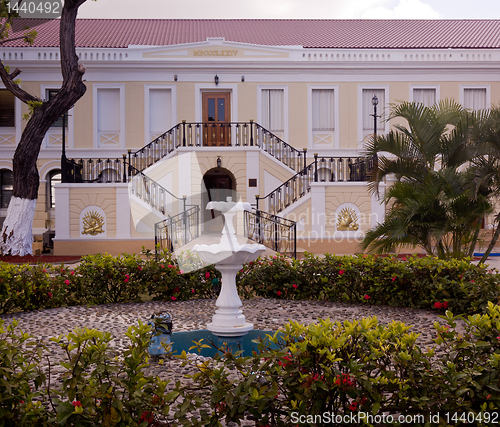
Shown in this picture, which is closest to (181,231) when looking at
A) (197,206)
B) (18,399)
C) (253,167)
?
(197,206)

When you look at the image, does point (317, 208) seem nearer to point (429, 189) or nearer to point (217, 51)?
point (217, 51)

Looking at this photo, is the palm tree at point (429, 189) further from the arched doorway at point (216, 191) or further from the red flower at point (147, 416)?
the arched doorway at point (216, 191)

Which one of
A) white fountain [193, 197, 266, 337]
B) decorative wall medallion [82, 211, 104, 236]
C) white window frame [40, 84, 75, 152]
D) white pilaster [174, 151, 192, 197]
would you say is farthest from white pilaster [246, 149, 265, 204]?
white fountain [193, 197, 266, 337]

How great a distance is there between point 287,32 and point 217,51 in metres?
5.93

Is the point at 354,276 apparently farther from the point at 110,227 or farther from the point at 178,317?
the point at 110,227

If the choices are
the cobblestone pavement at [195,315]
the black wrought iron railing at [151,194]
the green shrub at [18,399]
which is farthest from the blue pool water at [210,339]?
the black wrought iron railing at [151,194]

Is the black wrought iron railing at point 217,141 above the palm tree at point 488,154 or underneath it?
above

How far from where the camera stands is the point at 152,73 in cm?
2194

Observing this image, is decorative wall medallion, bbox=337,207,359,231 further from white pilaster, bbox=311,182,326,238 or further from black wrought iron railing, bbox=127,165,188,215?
black wrought iron railing, bbox=127,165,188,215

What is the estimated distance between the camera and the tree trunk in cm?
1681

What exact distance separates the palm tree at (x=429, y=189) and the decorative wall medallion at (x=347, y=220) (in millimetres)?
7591

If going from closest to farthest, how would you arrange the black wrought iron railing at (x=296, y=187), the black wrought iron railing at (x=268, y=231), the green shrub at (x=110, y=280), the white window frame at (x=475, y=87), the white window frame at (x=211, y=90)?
1. the green shrub at (x=110, y=280)
2. the black wrought iron railing at (x=268, y=231)
3. the black wrought iron railing at (x=296, y=187)
4. the white window frame at (x=211, y=90)
5. the white window frame at (x=475, y=87)

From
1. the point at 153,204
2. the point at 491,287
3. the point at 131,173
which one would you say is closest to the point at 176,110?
the point at 131,173

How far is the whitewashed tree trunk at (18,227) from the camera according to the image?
16.7 meters
